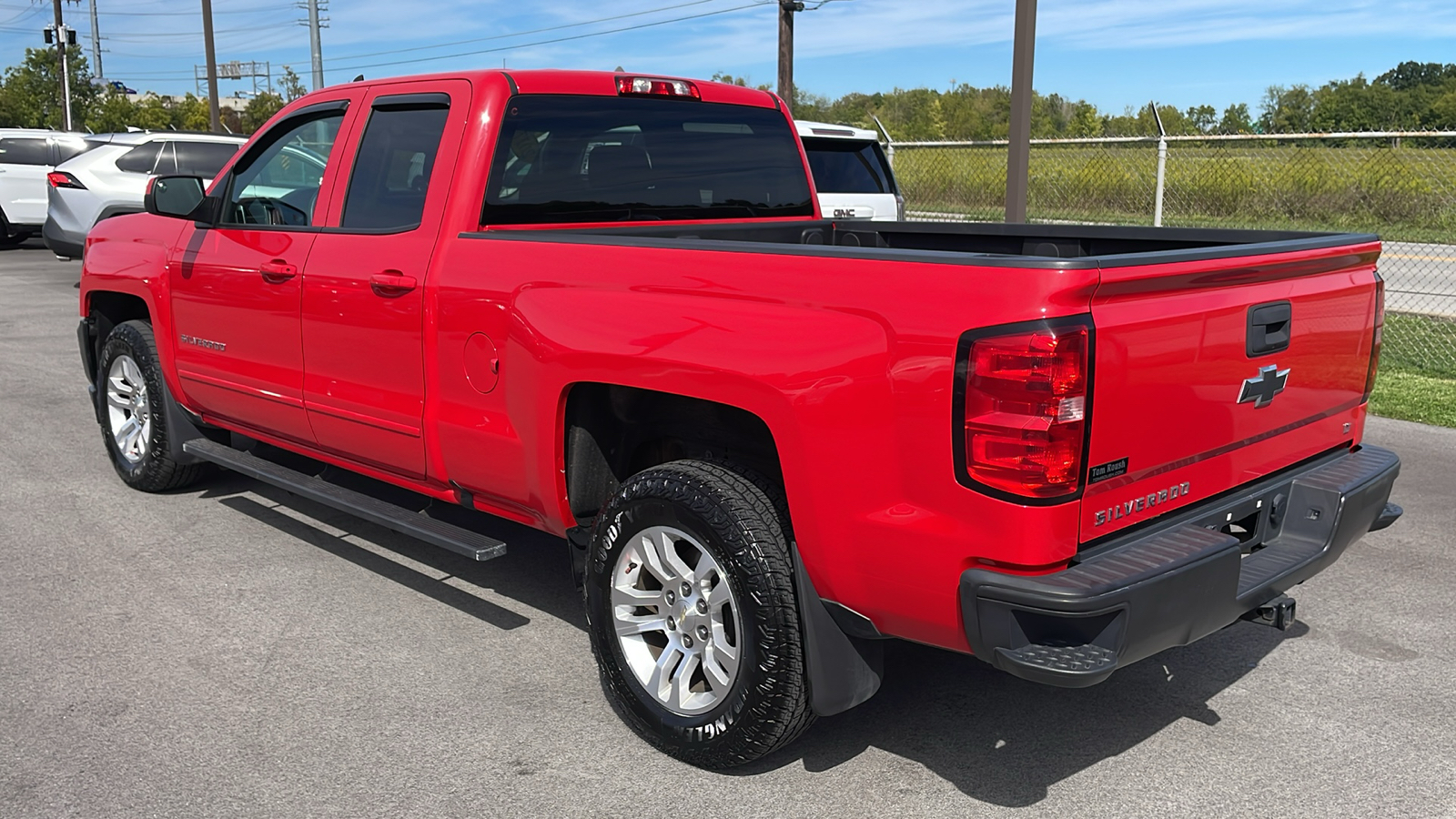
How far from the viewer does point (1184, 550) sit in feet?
9.81

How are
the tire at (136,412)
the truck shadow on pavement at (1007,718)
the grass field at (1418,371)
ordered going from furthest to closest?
the grass field at (1418,371) → the tire at (136,412) → the truck shadow on pavement at (1007,718)

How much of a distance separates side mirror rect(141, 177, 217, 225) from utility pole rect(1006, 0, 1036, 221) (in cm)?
624

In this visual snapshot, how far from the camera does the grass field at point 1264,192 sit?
58.3ft

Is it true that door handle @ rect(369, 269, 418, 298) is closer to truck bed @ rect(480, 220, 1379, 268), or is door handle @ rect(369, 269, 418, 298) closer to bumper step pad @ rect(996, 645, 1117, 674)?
truck bed @ rect(480, 220, 1379, 268)

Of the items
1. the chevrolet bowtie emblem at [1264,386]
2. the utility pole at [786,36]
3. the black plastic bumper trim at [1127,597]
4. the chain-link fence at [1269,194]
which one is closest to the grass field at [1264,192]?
the chain-link fence at [1269,194]

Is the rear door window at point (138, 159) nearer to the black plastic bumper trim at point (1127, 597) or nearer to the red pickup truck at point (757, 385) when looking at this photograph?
the red pickup truck at point (757, 385)

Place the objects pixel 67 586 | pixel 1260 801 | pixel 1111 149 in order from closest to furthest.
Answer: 1. pixel 1260 801
2. pixel 67 586
3. pixel 1111 149

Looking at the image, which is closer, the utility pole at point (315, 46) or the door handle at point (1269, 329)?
the door handle at point (1269, 329)

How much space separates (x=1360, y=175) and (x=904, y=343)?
1847cm

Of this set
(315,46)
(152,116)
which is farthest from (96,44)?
(315,46)

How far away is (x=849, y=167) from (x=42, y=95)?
66396 millimetres

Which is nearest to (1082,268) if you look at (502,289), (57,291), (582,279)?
(582,279)

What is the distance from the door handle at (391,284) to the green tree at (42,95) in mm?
69295

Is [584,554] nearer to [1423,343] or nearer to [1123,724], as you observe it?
[1123,724]
